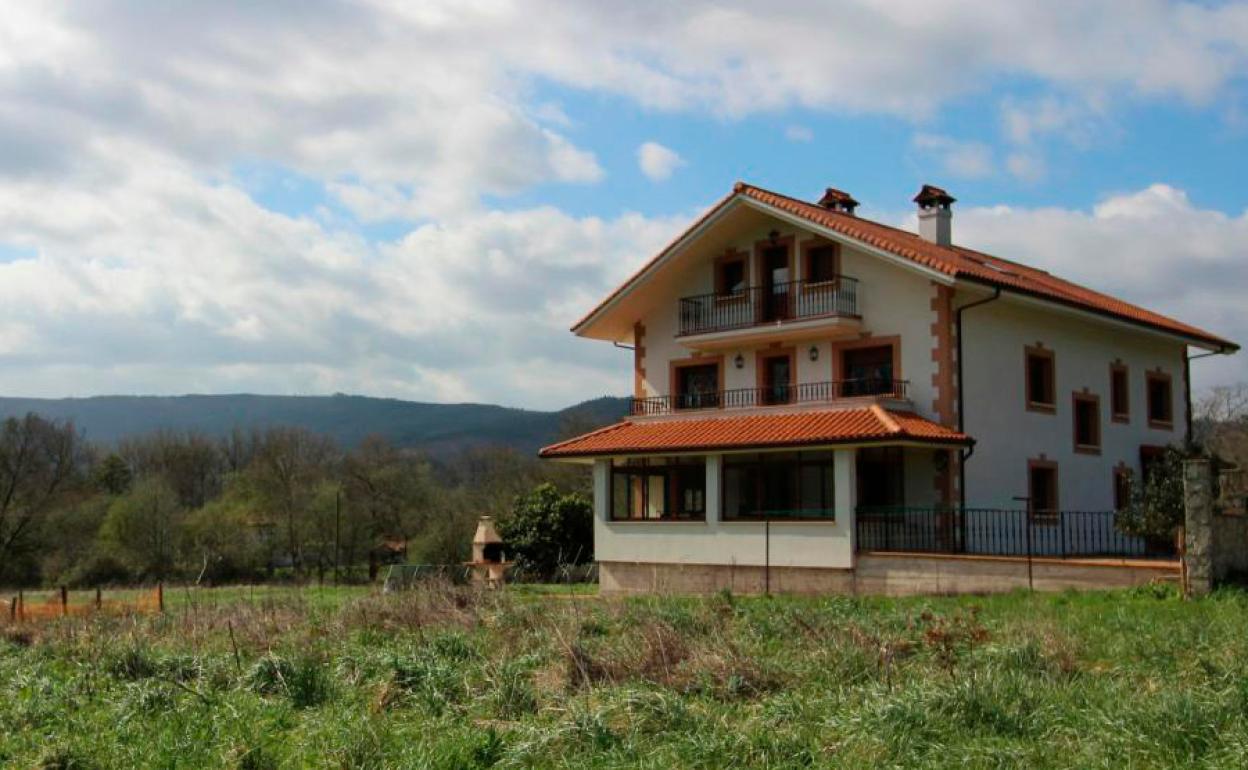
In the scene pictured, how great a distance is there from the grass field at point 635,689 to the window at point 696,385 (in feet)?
47.1

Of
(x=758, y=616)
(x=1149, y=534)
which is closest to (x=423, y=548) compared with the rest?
(x=1149, y=534)

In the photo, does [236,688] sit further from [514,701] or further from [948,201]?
[948,201]

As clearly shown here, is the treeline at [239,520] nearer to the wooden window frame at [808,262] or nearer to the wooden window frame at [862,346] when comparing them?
the wooden window frame at [808,262]

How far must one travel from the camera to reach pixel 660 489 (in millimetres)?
31703

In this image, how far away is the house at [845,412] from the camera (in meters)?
25.9

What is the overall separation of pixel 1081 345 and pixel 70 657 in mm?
23847

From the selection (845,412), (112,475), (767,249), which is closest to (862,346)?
(845,412)

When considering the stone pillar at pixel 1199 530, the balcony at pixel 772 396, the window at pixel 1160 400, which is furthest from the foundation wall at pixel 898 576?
the window at pixel 1160 400

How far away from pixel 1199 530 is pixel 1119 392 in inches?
561

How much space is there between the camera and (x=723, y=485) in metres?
28.5

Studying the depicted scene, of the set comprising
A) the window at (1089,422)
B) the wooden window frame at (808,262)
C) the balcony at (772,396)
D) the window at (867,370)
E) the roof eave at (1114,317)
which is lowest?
the window at (1089,422)

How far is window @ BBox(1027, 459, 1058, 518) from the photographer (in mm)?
28844

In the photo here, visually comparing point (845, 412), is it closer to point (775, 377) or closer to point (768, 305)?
point (775, 377)

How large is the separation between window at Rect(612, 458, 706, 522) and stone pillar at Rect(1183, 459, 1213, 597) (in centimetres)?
1191
